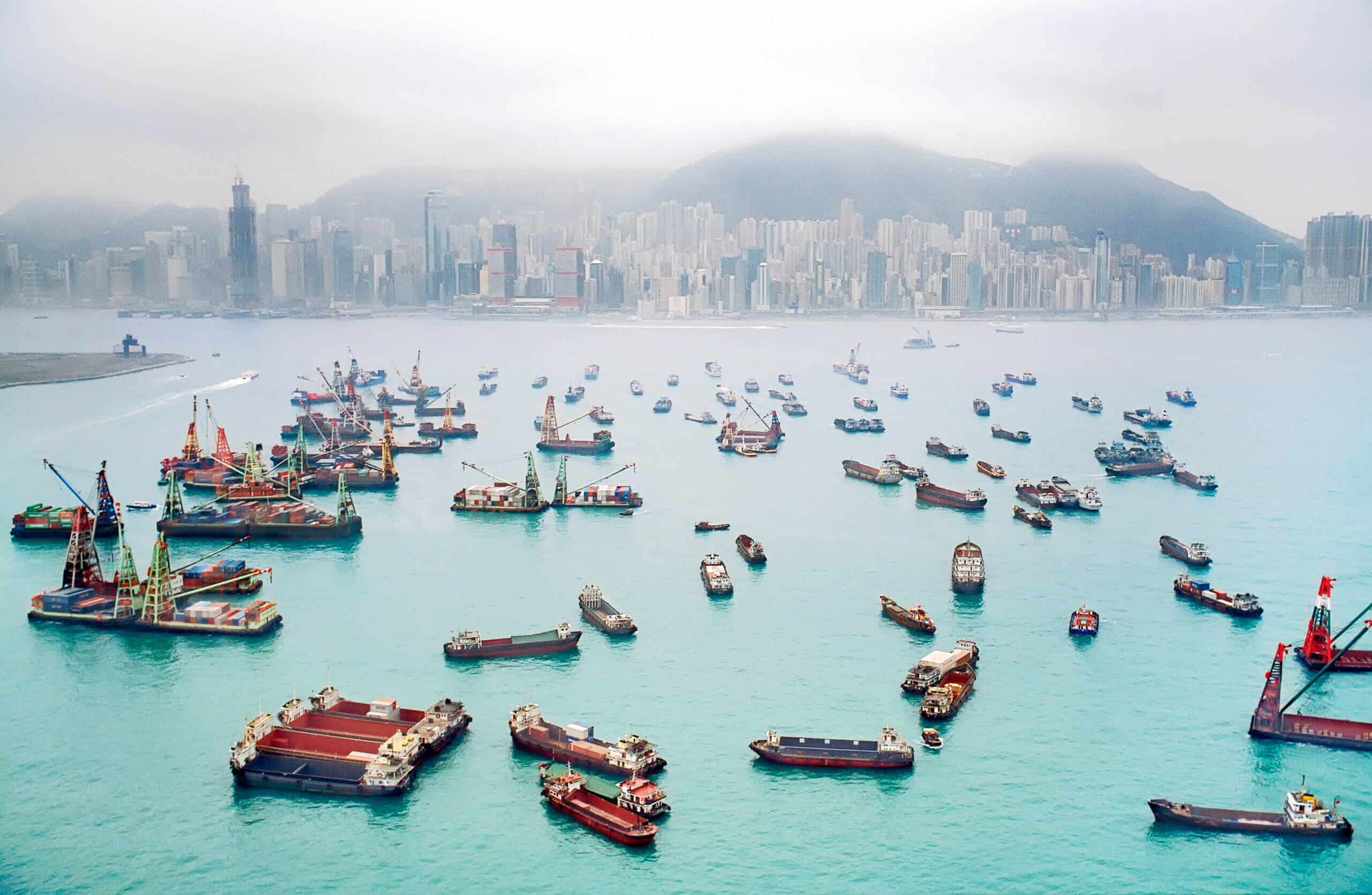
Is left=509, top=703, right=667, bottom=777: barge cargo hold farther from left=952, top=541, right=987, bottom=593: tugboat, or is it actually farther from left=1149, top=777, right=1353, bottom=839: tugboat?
left=952, top=541, right=987, bottom=593: tugboat

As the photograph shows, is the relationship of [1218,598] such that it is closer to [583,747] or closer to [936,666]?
[936,666]

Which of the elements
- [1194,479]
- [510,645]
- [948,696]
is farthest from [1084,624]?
[1194,479]

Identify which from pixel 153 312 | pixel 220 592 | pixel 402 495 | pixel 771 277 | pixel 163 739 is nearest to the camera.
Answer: pixel 163 739

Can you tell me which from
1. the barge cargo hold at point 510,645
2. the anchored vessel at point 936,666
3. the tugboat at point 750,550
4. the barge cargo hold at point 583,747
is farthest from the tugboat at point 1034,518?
the barge cargo hold at point 583,747

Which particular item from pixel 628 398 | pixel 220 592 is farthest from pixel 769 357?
pixel 220 592

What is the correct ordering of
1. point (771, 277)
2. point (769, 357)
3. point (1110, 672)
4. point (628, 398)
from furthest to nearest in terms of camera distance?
1. point (771, 277)
2. point (769, 357)
3. point (628, 398)
4. point (1110, 672)

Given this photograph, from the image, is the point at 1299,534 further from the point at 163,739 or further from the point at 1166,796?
the point at 163,739

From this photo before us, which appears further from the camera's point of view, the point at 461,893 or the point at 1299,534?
the point at 1299,534
